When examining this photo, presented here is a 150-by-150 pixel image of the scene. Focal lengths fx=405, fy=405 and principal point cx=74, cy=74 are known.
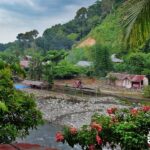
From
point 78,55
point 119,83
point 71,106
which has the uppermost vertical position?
point 78,55

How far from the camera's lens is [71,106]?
47500mm

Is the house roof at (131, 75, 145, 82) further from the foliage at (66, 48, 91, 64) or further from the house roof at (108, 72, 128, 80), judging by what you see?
the foliage at (66, 48, 91, 64)

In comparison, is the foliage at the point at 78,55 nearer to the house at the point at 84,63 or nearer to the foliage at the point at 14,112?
the house at the point at 84,63

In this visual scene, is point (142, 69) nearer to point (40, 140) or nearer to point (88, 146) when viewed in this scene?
point (40, 140)

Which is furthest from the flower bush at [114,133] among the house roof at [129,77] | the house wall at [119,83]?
the house wall at [119,83]

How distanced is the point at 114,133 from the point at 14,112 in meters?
3.23

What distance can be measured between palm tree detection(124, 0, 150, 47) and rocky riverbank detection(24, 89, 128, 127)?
26.5 metres

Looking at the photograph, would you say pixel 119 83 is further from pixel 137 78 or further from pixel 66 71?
pixel 66 71

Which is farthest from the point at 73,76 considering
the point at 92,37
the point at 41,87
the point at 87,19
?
the point at 87,19

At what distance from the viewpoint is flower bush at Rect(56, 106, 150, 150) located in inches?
346

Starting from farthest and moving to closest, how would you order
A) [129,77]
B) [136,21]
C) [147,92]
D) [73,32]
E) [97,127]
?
[73,32], [129,77], [147,92], [136,21], [97,127]

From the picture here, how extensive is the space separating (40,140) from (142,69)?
34.5 m

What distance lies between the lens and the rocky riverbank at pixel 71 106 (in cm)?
4009

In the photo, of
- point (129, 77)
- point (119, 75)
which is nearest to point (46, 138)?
point (129, 77)
